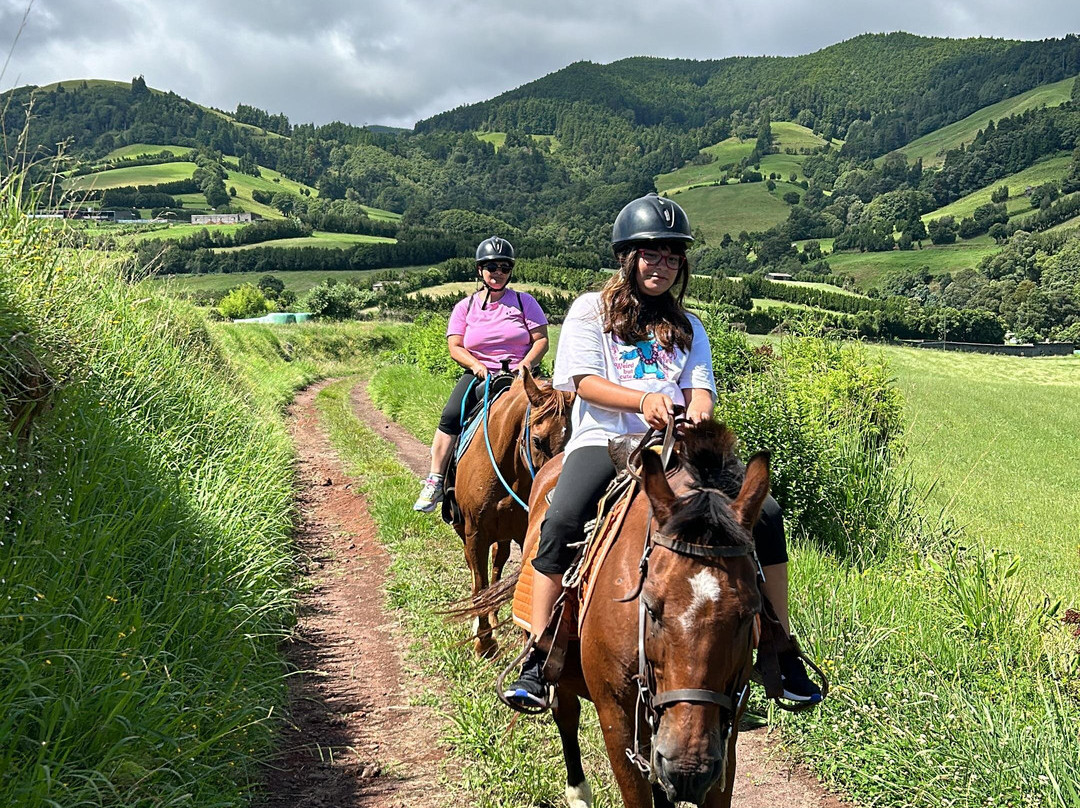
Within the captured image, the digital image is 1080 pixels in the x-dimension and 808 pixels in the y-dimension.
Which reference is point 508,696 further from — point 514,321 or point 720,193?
point 720,193

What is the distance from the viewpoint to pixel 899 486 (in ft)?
27.0

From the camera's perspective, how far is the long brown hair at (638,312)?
3.66 metres

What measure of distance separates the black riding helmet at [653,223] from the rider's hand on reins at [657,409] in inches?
34.2

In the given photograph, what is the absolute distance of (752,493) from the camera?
263 centimetres

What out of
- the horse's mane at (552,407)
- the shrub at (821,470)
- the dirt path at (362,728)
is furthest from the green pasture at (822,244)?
the horse's mane at (552,407)

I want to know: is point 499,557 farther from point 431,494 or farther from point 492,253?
point 492,253

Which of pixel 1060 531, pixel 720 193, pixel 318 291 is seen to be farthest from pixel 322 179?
pixel 1060 531

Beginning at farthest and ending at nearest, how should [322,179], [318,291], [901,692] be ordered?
[322,179], [318,291], [901,692]

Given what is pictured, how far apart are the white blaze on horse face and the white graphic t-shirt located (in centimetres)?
120

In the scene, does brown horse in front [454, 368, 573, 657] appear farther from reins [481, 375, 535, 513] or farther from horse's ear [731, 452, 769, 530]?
horse's ear [731, 452, 769, 530]

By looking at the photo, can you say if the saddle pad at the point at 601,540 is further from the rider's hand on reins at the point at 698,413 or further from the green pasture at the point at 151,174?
the green pasture at the point at 151,174

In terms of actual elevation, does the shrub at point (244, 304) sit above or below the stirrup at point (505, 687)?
above

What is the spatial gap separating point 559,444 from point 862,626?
2504mm

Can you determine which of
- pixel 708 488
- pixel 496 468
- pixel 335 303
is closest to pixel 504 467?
pixel 496 468
